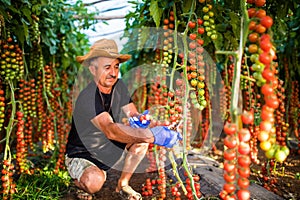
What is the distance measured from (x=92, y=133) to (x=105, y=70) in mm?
520

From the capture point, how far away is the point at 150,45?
9.34 ft

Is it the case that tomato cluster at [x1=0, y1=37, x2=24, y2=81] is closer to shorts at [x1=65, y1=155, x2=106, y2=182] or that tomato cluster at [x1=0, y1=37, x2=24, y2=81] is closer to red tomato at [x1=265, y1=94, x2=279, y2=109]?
shorts at [x1=65, y1=155, x2=106, y2=182]

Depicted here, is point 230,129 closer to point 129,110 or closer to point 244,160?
point 244,160

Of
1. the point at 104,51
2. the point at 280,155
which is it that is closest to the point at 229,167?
the point at 280,155

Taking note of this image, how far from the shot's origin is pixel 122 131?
200 cm

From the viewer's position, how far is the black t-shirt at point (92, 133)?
224cm

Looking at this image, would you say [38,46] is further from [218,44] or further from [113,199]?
[218,44]

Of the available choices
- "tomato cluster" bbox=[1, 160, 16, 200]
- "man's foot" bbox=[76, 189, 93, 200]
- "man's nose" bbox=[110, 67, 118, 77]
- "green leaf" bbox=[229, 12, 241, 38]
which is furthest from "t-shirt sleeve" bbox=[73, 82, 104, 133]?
"green leaf" bbox=[229, 12, 241, 38]

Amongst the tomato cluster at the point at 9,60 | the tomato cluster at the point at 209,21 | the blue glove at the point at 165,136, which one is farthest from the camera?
the tomato cluster at the point at 9,60

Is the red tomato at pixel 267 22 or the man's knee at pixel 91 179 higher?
the red tomato at pixel 267 22

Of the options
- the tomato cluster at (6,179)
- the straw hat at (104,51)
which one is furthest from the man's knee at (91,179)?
the straw hat at (104,51)

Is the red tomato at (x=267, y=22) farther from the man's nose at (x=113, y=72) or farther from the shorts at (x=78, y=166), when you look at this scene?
the shorts at (x=78, y=166)

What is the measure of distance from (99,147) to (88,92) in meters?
0.46

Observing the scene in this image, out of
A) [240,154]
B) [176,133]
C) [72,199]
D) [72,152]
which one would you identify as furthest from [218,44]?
[72,199]
